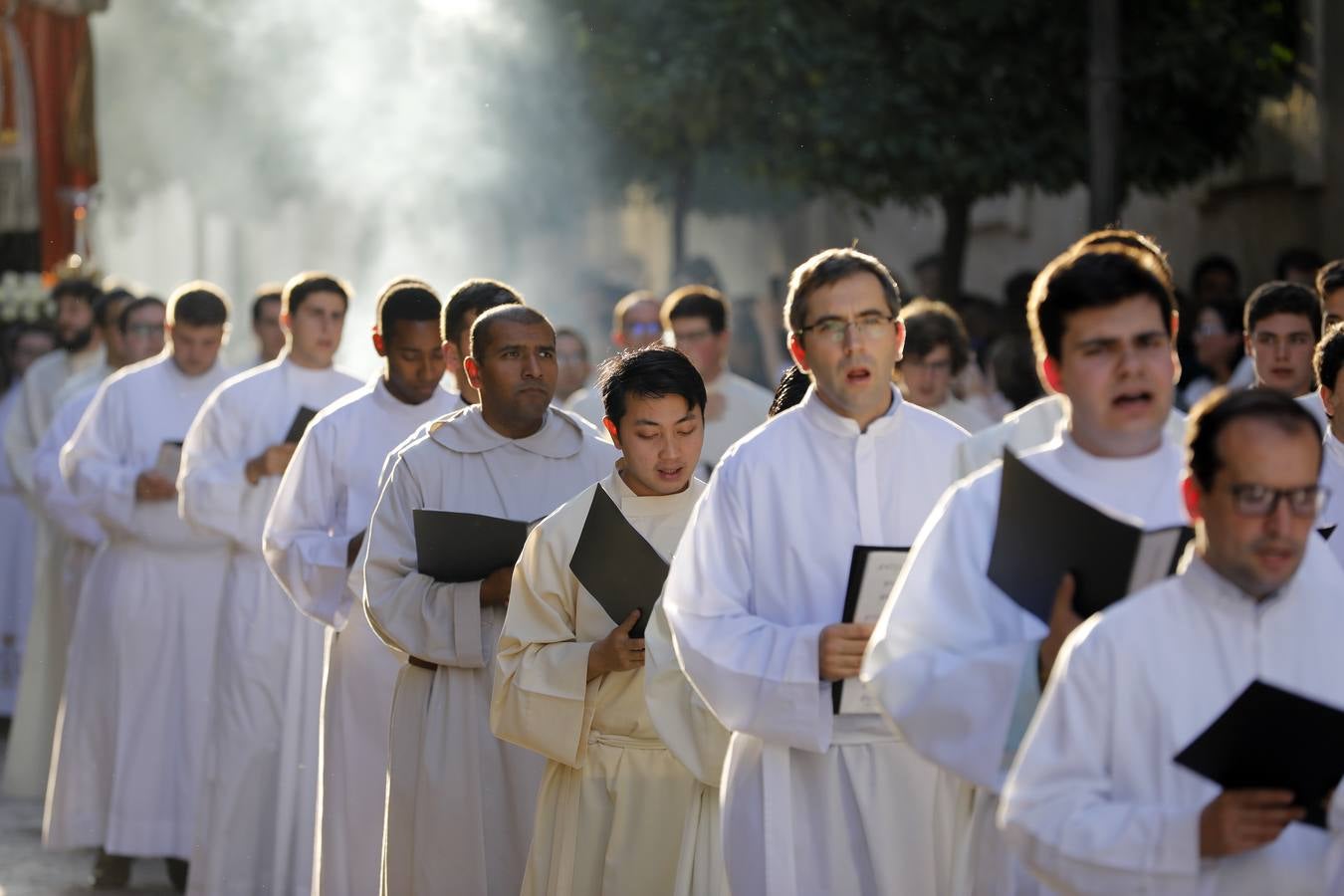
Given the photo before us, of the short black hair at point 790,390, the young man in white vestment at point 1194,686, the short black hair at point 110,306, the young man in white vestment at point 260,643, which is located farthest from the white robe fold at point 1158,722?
the short black hair at point 110,306

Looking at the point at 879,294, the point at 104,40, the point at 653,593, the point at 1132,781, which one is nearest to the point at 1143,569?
the point at 1132,781

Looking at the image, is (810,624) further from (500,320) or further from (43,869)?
(43,869)

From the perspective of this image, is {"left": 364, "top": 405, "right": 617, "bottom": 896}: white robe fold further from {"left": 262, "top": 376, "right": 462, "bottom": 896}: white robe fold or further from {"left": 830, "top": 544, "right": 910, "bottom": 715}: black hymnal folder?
{"left": 830, "top": 544, "right": 910, "bottom": 715}: black hymnal folder

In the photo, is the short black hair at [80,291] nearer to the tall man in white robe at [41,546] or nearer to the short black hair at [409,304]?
the tall man in white robe at [41,546]

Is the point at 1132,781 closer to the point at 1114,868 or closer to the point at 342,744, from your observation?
the point at 1114,868

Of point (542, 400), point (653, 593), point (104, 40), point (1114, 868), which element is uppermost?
point (104, 40)

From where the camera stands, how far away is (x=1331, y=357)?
572 cm

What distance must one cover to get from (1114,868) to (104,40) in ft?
82.9

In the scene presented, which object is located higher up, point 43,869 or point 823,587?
point 823,587

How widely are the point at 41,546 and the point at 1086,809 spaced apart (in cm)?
918

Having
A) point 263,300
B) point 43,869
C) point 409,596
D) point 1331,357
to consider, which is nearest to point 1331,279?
point 1331,357

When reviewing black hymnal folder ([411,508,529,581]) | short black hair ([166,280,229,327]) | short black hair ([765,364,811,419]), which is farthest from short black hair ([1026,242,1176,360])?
short black hair ([166,280,229,327])

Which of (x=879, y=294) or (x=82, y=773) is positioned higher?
(x=879, y=294)

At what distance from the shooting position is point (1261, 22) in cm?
1333
